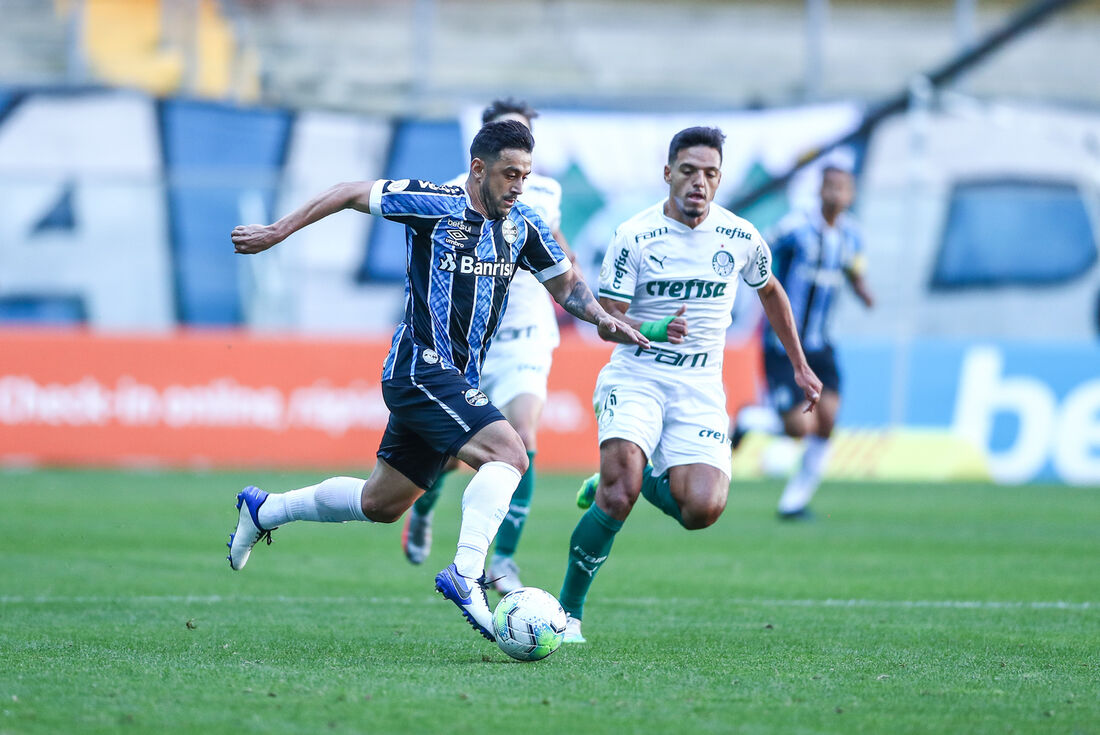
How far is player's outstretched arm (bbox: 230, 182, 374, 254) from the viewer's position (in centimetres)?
612

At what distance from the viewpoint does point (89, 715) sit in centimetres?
484

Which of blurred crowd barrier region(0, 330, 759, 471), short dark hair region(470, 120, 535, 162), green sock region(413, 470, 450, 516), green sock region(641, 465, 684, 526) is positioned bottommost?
blurred crowd barrier region(0, 330, 759, 471)

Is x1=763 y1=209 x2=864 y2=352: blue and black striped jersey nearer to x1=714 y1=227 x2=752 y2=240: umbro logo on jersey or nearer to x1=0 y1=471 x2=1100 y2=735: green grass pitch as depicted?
x1=0 y1=471 x2=1100 y2=735: green grass pitch

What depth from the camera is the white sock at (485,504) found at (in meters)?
6.22

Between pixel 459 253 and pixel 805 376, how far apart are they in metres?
1.87

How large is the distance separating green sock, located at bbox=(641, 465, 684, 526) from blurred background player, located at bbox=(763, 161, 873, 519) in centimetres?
577

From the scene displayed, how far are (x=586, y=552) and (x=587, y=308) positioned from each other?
1099 millimetres

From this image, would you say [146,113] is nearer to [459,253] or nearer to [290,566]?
[290,566]

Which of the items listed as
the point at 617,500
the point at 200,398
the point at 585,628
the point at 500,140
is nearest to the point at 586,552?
the point at 617,500

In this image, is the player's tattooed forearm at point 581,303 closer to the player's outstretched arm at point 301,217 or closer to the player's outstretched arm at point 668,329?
the player's outstretched arm at point 668,329

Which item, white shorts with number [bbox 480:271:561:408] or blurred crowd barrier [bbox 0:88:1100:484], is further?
blurred crowd barrier [bbox 0:88:1100:484]

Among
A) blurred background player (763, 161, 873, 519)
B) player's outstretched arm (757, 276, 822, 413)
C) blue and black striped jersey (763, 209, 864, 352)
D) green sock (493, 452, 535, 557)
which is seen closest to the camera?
player's outstretched arm (757, 276, 822, 413)

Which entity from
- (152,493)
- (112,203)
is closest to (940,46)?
(112,203)

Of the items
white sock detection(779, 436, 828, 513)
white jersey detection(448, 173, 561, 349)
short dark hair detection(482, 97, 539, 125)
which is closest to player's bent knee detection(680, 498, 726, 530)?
white jersey detection(448, 173, 561, 349)
